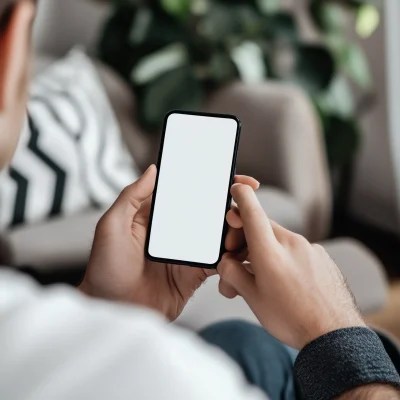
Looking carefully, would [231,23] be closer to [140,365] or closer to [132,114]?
[132,114]

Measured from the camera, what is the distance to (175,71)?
157cm

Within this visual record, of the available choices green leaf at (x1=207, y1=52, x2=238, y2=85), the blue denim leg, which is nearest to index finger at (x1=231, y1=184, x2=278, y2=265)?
the blue denim leg

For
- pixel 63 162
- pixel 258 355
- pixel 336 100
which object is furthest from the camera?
pixel 336 100

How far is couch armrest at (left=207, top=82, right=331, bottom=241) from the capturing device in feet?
4.31

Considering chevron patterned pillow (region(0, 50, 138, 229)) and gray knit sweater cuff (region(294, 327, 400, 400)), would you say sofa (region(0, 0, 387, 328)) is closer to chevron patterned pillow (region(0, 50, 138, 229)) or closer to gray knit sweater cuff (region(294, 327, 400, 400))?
chevron patterned pillow (region(0, 50, 138, 229))

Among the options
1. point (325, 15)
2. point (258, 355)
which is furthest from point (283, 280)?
point (325, 15)

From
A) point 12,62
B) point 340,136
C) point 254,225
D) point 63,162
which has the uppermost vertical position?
point 12,62

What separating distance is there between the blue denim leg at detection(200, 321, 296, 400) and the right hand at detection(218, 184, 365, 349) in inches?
9.4

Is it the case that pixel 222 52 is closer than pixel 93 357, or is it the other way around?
pixel 93 357

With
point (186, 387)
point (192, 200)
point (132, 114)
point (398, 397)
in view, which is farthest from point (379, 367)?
point (132, 114)

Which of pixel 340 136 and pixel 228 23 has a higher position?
pixel 228 23

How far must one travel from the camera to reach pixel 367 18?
1991mm

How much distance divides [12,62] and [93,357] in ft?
0.52

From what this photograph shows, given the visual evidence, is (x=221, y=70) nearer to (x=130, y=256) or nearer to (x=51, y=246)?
(x=51, y=246)
